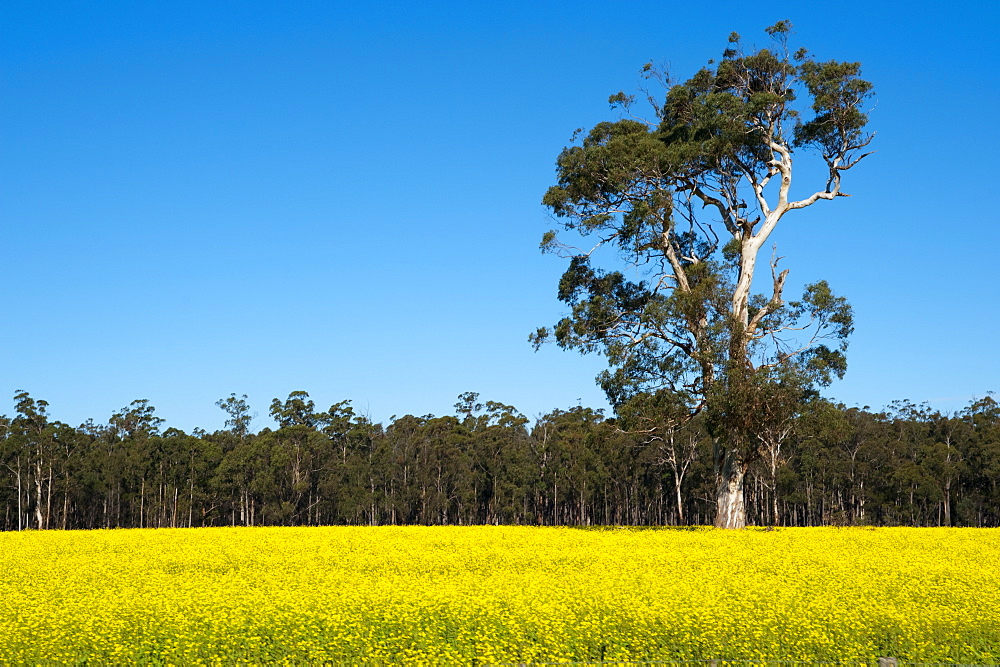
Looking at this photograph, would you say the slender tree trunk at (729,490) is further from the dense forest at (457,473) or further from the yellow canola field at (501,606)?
the dense forest at (457,473)

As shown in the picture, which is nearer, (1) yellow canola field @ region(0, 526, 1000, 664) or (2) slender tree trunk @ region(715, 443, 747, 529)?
(1) yellow canola field @ region(0, 526, 1000, 664)

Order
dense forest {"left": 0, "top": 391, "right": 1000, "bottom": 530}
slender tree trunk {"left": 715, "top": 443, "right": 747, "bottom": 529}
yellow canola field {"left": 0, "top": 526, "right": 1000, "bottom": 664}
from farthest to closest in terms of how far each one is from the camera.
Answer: dense forest {"left": 0, "top": 391, "right": 1000, "bottom": 530}
slender tree trunk {"left": 715, "top": 443, "right": 747, "bottom": 529}
yellow canola field {"left": 0, "top": 526, "right": 1000, "bottom": 664}

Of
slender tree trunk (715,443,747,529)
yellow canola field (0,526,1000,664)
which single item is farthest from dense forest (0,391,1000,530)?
yellow canola field (0,526,1000,664)

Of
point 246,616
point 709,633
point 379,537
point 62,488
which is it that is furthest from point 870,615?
point 62,488

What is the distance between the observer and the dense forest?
253 ft

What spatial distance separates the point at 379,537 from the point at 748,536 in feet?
33.9

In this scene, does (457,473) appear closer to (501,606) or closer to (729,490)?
(729,490)

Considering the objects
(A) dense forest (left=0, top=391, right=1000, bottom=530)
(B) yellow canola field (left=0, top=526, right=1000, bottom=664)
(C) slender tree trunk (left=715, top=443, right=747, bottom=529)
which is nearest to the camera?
(B) yellow canola field (left=0, top=526, right=1000, bottom=664)

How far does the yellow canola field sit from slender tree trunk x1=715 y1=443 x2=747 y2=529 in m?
9.25

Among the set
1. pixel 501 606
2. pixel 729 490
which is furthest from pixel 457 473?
pixel 501 606

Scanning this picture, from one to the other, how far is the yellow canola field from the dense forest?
2116 inches

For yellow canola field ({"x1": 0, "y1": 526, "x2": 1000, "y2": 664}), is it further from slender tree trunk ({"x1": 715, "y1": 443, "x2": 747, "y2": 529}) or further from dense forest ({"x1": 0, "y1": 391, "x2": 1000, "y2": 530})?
dense forest ({"x1": 0, "y1": 391, "x2": 1000, "y2": 530})

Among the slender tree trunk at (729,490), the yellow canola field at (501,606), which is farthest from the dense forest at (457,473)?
the yellow canola field at (501,606)

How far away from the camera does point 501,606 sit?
13586mm
